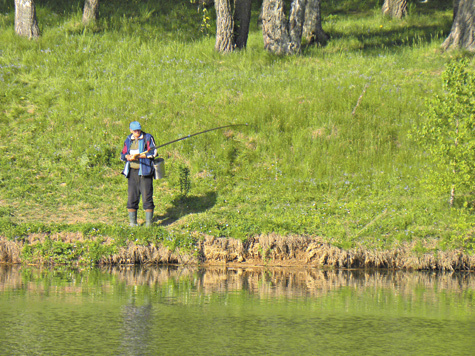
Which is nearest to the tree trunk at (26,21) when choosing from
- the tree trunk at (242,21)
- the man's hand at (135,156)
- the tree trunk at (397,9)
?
the tree trunk at (242,21)

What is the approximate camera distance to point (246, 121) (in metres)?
16.9

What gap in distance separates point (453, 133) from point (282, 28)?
8.76m

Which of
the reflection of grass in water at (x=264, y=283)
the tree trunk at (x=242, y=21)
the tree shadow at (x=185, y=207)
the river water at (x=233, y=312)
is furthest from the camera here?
the tree trunk at (x=242, y=21)

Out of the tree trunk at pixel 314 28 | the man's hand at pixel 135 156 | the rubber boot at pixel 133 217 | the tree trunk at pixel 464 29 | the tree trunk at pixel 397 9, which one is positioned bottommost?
the rubber boot at pixel 133 217

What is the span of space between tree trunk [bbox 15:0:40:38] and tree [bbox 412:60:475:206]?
42.8 ft

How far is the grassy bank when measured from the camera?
42.4 ft

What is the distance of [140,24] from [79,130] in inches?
304

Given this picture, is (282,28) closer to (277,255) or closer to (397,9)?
(397,9)

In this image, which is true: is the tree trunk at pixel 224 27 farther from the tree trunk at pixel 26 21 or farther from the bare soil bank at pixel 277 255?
the bare soil bank at pixel 277 255

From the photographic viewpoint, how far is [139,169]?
1296 cm

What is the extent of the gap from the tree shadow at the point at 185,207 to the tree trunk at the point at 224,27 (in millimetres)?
7364

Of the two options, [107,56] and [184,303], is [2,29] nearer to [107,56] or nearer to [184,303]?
[107,56]

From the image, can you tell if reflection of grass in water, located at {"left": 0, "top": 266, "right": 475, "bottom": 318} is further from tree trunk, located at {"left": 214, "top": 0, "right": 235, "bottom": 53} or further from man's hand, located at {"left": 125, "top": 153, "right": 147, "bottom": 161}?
tree trunk, located at {"left": 214, "top": 0, "right": 235, "bottom": 53}

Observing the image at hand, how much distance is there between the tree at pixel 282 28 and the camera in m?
20.3
